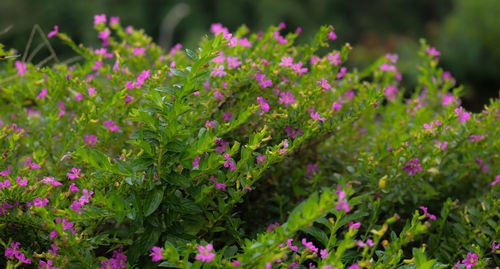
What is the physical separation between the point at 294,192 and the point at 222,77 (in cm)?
49

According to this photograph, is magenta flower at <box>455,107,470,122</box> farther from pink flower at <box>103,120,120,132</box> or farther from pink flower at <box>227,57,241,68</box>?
pink flower at <box>103,120,120,132</box>

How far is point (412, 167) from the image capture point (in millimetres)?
1441

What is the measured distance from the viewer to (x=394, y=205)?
1521mm

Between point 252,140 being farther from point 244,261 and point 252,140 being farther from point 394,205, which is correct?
point 394,205

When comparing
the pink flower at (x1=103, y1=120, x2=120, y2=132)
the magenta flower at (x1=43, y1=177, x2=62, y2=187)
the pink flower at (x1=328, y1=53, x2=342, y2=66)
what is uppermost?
the pink flower at (x1=328, y1=53, x2=342, y2=66)

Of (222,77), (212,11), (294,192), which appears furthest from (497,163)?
(212,11)

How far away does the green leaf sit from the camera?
102 centimetres

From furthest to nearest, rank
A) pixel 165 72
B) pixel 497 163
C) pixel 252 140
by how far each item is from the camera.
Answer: pixel 497 163 < pixel 165 72 < pixel 252 140

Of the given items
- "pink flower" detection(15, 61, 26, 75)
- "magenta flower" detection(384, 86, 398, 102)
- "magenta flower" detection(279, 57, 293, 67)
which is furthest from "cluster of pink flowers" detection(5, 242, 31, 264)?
"magenta flower" detection(384, 86, 398, 102)

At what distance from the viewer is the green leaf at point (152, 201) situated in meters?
1.02

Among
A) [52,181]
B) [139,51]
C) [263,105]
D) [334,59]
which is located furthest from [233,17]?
[52,181]

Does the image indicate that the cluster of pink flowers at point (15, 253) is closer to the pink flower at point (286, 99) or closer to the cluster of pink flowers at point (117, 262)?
the cluster of pink flowers at point (117, 262)

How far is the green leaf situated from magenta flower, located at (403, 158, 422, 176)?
83 cm

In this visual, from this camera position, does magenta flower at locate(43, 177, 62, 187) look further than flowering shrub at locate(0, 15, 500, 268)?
Yes
